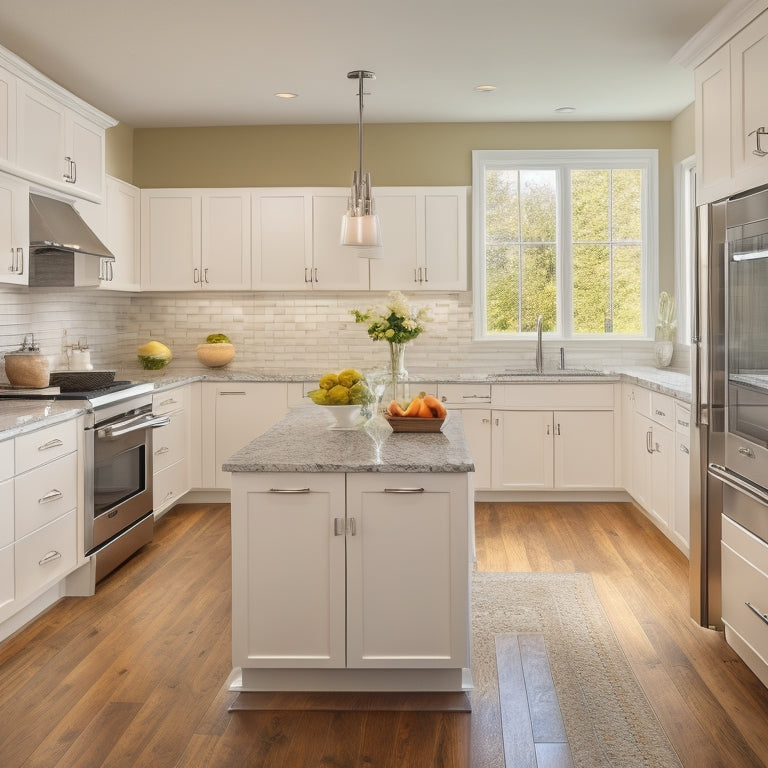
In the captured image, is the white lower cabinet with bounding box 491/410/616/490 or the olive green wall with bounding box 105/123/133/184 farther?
the olive green wall with bounding box 105/123/133/184

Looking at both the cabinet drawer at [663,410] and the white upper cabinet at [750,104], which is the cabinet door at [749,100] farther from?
the cabinet drawer at [663,410]

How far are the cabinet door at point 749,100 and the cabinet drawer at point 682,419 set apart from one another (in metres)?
1.55

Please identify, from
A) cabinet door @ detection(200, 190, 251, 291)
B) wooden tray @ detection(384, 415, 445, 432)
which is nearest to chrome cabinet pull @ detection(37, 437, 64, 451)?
wooden tray @ detection(384, 415, 445, 432)

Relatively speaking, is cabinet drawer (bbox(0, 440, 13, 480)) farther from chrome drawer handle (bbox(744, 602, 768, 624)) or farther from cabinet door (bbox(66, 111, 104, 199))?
chrome drawer handle (bbox(744, 602, 768, 624))

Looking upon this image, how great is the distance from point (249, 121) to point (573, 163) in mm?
2505

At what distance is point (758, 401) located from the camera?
3.08 m

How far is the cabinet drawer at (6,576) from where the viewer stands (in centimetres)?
337

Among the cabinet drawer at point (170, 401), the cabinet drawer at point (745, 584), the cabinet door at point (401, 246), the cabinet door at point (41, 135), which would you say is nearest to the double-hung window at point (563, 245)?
the cabinet door at point (401, 246)

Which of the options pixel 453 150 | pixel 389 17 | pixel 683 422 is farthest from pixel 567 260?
pixel 389 17

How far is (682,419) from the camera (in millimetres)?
4578

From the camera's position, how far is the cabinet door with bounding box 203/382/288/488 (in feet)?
20.1

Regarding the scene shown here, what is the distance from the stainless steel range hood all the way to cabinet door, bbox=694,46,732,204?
3206 mm

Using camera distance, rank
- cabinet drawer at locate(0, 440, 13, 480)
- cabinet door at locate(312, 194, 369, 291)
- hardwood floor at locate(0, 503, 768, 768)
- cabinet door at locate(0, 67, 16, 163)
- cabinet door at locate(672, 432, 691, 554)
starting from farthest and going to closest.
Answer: cabinet door at locate(312, 194, 369, 291), cabinet door at locate(672, 432, 691, 554), cabinet door at locate(0, 67, 16, 163), cabinet drawer at locate(0, 440, 13, 480), hardwood floor at locate(0, 503, 768, 768)

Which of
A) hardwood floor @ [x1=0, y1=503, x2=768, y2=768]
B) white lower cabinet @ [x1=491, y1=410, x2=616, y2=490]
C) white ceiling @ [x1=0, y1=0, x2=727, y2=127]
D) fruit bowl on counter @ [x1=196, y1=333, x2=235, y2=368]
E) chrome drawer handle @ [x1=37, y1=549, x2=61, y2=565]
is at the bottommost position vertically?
hardwood floor @ [x1=0, y1=503, x2=768, y2=768]
